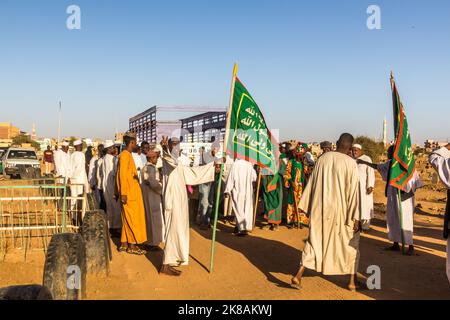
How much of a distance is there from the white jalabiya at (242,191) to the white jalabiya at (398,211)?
2846mm

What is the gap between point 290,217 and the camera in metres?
10.5

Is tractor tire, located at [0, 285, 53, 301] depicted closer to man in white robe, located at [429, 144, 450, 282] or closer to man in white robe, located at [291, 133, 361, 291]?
man in white robe, located at [291, 133, 361, 291]

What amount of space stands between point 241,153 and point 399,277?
109 inches

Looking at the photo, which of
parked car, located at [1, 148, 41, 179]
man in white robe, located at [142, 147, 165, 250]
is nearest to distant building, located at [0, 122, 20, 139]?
parked car, located at [1, 148, 41, 179]

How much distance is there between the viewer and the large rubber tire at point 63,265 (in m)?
4.53

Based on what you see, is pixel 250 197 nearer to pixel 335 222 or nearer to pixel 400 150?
pixel 400 150

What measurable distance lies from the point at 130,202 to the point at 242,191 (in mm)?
2986

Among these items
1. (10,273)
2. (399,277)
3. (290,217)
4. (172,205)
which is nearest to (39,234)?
(10,273)

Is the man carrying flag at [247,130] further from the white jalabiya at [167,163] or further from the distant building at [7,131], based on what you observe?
the distant building at [7,131]

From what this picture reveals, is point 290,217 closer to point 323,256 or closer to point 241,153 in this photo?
point 241,153

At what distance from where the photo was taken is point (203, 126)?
854 inches

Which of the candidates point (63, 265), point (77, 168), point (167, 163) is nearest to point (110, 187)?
point (77, 168)

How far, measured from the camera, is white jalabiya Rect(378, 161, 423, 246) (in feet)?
25.8

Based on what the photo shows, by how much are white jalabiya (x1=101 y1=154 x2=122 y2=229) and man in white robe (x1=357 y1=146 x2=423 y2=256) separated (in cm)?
501
